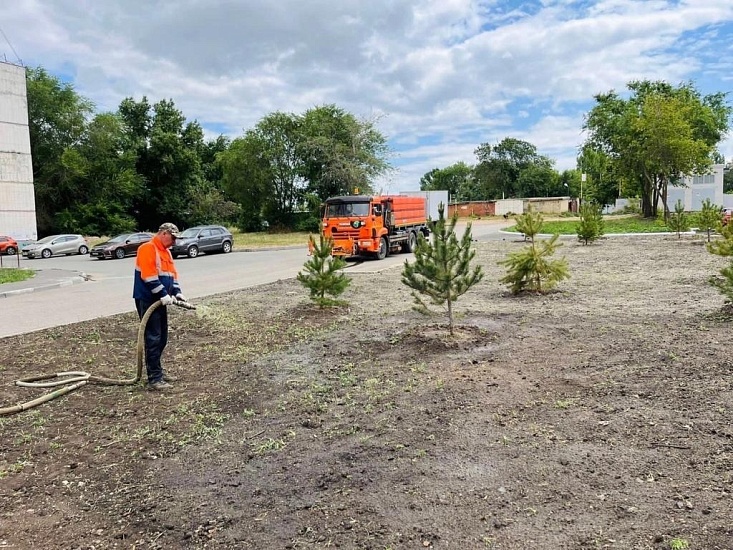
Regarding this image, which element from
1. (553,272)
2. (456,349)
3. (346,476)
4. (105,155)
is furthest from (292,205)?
(346,476)

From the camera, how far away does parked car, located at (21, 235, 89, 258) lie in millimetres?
34094

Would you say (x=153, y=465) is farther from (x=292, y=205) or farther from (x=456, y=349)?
(x=292, y=205)

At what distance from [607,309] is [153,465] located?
7715 millimetres

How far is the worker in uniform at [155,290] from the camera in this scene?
6289 mm

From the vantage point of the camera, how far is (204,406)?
228 inches

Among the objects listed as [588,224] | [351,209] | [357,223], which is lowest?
[588,224]

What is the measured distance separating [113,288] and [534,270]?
1210 centimetres

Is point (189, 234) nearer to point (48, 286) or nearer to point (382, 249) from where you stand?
point (382, 249)

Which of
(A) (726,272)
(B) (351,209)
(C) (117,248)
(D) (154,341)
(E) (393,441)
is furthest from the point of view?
(C) (117,248)

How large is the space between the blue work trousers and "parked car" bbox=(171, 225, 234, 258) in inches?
907

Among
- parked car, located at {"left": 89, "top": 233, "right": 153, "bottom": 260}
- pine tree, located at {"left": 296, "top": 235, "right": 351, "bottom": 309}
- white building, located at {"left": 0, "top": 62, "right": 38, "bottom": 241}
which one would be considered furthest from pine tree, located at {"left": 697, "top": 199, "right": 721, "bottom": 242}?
white building, located at {"left": 0, "top": 62, "right": 38, "bottom": 241}

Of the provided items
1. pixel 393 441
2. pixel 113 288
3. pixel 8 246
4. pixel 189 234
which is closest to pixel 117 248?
pixel 189 234

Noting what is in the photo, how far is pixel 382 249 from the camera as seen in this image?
2320 centimetres

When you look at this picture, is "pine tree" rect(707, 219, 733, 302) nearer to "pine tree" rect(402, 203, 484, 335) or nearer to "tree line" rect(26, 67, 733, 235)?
"pine tree" rect(402, 203, 484, 335)
